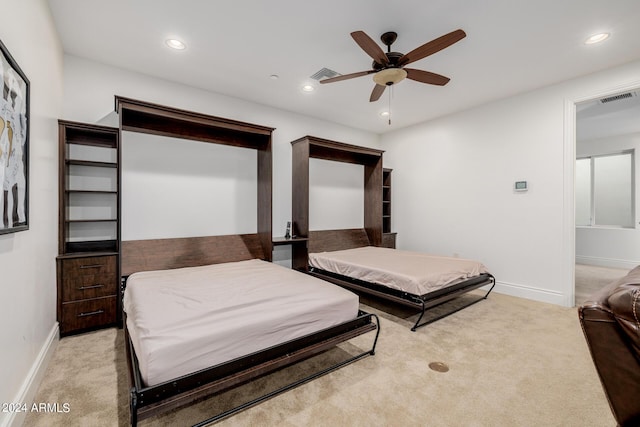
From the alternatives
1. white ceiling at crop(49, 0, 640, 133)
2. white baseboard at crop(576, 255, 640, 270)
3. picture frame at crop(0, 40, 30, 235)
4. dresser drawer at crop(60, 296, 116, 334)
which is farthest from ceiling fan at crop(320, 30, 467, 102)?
white baseboard at crop(576, 255, 640, 270)

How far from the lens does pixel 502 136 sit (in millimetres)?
4344

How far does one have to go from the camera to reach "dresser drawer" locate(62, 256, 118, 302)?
2.73 metres

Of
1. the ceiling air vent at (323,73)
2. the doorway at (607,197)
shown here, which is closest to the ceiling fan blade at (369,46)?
the ceiling air vent at (323,73)

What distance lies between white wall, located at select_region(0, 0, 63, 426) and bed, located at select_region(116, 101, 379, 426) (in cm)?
54

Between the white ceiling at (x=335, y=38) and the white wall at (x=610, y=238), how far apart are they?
4073 mm

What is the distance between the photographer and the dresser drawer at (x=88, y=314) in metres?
2.73

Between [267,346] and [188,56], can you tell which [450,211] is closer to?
[267,346]

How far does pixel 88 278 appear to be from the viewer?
2.83 metres

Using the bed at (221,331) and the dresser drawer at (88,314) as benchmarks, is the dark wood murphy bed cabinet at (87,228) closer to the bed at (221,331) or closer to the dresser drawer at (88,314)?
the dresser drawer at (88,314)

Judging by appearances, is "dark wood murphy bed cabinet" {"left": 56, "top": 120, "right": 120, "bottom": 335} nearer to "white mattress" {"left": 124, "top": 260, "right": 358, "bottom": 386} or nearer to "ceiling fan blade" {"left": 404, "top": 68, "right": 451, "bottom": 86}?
"white mattress" {"left": 124, "top": 260, "right": 358, "bottom": 386}

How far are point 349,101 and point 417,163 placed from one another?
197cm

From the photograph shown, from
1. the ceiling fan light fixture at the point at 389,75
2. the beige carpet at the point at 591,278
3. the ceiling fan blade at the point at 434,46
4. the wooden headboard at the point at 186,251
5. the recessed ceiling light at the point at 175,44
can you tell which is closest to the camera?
the ceiling fan blade at the point at 434,46

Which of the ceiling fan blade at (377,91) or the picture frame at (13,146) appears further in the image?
the ceiling fan blade at (377,91)

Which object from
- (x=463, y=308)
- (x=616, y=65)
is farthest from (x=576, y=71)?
(x=463, y=308)
